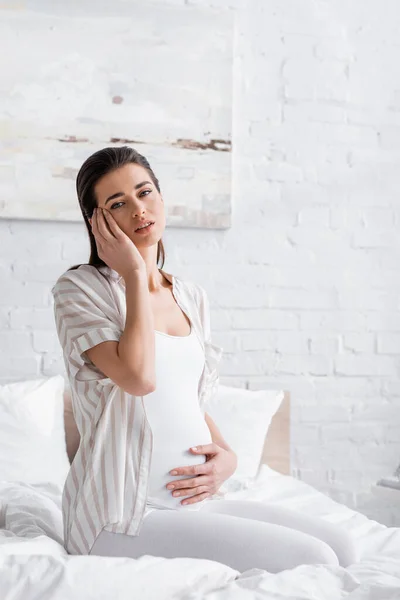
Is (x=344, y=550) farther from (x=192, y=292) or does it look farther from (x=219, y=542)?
(x=192, y=292)

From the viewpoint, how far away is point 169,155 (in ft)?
10.1

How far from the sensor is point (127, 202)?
1790mm

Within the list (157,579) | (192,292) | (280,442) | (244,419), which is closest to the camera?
(157,579)

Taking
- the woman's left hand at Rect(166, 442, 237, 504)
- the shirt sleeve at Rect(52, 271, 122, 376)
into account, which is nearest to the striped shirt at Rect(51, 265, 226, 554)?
the shirt sleeve at Rect(52, 271, 122, 376)

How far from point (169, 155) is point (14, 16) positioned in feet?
2.68

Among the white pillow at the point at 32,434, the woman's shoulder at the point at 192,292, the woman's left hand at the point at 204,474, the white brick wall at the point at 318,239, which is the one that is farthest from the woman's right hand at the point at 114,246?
the white brick wall at the point at 318,239

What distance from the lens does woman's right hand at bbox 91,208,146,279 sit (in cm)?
165

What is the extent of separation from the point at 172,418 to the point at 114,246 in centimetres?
41

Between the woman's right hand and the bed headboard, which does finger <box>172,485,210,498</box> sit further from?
the bed headboard

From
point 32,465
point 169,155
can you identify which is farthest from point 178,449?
point 169,155

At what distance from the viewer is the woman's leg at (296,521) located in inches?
68.0

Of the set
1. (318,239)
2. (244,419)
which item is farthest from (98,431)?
(318,239)

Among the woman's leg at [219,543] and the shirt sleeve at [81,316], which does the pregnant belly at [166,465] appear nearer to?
the woman's leg at [219,543]

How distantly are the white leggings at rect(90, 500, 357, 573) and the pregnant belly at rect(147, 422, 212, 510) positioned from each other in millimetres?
46
